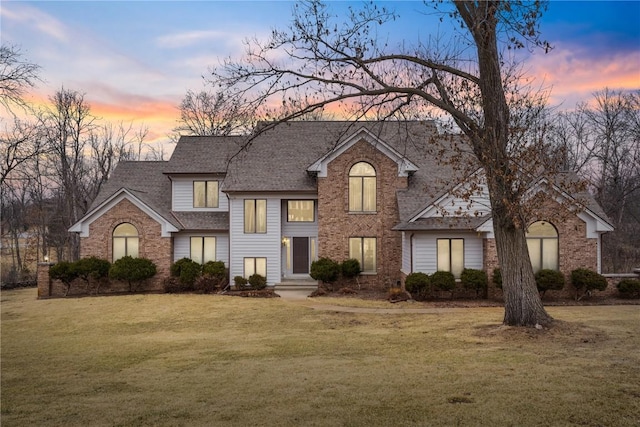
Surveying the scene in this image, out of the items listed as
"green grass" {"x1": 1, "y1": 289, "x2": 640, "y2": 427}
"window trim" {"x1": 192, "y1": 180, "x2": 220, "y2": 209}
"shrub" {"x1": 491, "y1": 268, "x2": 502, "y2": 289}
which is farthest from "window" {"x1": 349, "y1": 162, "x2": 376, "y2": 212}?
"green grass" {"x1": 1, "y1": 289, "x2": 640, "y2": 427}

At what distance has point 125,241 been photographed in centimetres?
2655

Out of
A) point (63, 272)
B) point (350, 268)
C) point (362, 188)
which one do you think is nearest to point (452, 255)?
point (350, 268)

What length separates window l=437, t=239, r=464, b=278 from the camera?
23000 mm

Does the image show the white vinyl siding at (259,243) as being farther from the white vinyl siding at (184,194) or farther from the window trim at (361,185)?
the window trim at (361,185)

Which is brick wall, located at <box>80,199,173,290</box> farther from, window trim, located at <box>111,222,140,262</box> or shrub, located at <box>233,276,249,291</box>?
shrub, located at <box>233,276,249,291</box>

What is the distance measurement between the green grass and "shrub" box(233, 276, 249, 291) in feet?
23.0

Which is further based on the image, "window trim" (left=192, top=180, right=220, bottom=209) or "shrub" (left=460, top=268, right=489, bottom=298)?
"window trim" (left=192, top=180, right=220, bottom=209)

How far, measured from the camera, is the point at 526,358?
442 inches

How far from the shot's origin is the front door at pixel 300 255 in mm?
27922

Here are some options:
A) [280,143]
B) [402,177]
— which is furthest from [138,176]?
[402,177]

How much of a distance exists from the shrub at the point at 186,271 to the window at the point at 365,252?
305 inches

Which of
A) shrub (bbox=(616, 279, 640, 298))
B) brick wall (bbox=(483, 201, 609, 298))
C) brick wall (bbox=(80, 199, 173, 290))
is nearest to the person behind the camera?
shrub (bbox=(616, 279, 640, 298))

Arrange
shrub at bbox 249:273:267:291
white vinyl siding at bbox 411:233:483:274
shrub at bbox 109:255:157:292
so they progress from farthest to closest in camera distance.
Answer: shrub at bbox 249:273:267:291, shrub at bbox 109:255:157:292, white vinyl siding at bbox 411:233:483:274

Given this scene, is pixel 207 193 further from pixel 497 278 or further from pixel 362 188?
pixel 497 278
